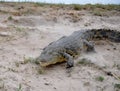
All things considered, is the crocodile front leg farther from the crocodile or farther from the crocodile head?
the crocodile head

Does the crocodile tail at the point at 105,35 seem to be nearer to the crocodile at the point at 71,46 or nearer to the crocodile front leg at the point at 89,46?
the crocodile at the point at 71,46

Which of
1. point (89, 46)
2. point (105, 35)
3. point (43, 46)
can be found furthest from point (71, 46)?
point (105, 35)

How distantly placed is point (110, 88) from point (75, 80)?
59cm

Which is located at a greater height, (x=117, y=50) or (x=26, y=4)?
(x=26, y=4)

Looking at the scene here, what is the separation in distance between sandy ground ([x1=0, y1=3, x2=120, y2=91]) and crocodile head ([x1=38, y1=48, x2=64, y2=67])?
4.3 inches

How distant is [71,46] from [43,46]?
697 mm

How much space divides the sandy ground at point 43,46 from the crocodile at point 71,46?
0.14 metres

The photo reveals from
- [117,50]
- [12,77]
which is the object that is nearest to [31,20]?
[117,50]

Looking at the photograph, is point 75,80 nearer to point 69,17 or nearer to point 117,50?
point 117,50

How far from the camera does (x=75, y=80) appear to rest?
5543 millimetres

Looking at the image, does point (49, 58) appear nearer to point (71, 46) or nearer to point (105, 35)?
point (71, 46)

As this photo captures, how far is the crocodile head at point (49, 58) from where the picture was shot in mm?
5824

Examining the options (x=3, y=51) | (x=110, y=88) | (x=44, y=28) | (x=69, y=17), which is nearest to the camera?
(x=110, y=88)

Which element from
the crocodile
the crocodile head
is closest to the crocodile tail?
the crocodile
